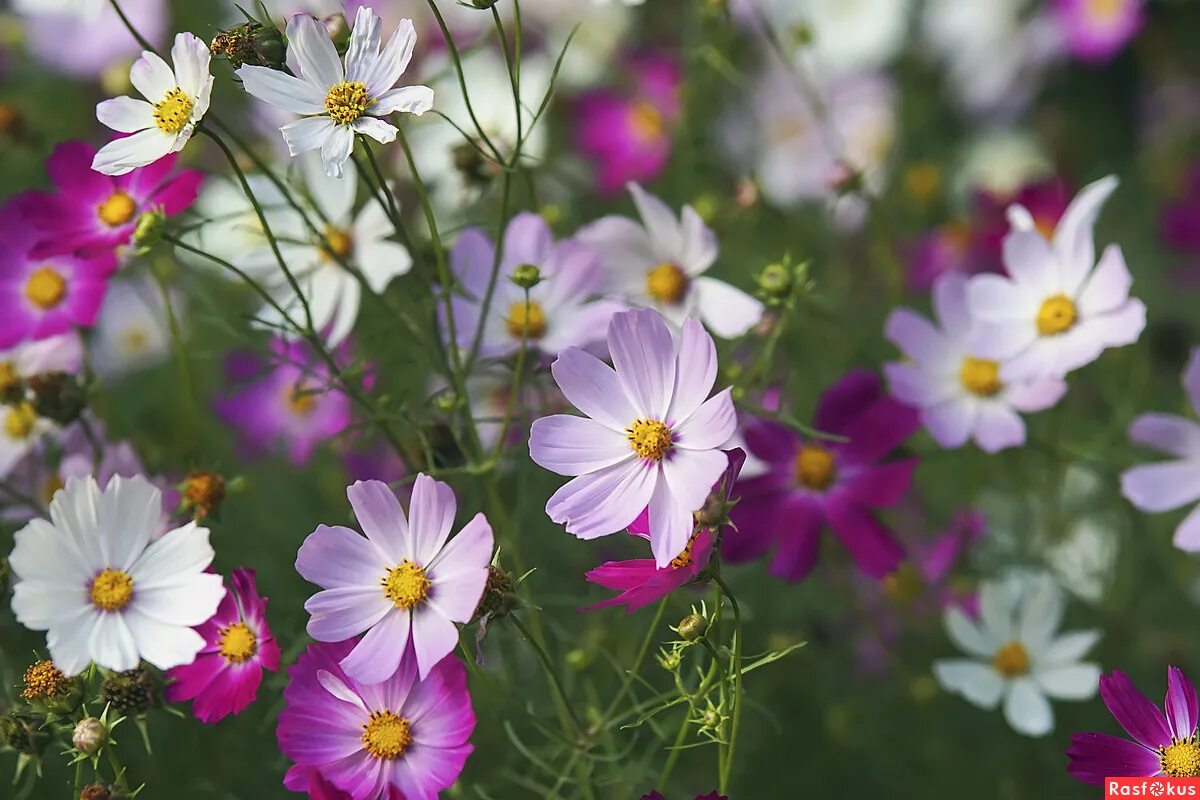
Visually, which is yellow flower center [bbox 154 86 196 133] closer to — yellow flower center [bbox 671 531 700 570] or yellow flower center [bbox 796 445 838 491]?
yellow flower center [bbox 671 531 700 570]

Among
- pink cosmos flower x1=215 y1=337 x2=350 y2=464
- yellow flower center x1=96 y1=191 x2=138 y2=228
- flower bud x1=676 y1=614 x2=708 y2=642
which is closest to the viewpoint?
flower bud x1=676 y1=614 x2=708 y2=642

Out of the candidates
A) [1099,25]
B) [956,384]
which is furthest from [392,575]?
[1099,25]

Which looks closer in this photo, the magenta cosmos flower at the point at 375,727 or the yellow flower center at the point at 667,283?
the magenta cosmos flower at the point at 375,727

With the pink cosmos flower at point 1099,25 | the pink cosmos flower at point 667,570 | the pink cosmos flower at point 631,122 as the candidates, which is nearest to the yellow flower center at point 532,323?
the pink cosmos flower at point 667,570

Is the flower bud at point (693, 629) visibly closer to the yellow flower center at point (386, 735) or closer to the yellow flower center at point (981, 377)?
the yellow flower center at point (386, 735)

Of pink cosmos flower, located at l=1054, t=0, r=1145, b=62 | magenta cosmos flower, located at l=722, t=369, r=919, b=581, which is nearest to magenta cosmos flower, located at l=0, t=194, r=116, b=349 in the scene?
magenta cosmos flower, located at l=722, t=369, r=919, b=581

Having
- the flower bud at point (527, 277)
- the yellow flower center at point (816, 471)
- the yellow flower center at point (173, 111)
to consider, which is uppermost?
the yellow flower center at point (816, 471)

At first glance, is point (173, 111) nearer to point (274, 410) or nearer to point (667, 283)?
point (667, 283)
